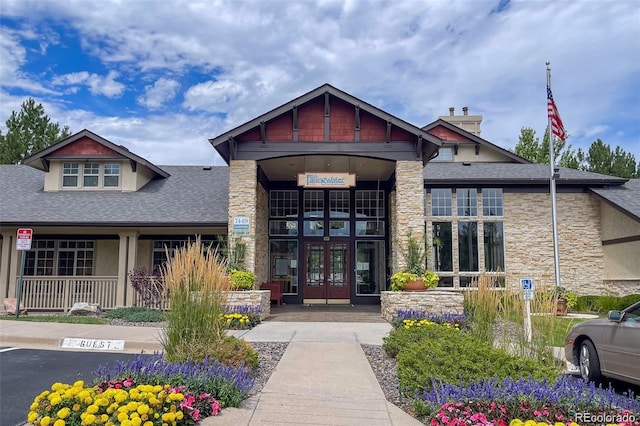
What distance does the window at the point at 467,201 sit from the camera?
17.2m

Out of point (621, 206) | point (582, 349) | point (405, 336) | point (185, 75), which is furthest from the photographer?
point (185, 75)

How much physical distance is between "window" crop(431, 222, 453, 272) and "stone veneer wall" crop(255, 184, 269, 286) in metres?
6.17

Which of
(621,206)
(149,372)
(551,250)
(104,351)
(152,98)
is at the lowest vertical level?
(104,351)

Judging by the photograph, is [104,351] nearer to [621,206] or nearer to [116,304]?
[116,304]

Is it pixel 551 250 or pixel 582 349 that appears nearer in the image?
pixel 582 349

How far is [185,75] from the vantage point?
53.2 ft

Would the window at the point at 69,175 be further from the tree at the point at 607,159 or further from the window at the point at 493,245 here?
the tree at the point at 607,159

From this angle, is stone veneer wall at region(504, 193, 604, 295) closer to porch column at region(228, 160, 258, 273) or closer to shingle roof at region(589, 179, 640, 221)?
shingle roof at region(589, 179, 640, 221)

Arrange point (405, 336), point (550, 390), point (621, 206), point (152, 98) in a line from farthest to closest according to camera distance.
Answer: point (152, 98)
point (621, 206)
point (405, 336)
point (550, 390)

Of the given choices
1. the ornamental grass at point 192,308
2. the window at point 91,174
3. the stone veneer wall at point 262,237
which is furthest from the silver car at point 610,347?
the window at point 91,174

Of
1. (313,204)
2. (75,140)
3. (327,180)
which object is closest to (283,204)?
(313,204)

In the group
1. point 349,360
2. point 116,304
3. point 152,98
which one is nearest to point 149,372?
point 349,360

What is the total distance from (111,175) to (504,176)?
1496 centimetres

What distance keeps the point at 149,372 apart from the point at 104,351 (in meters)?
4.66
